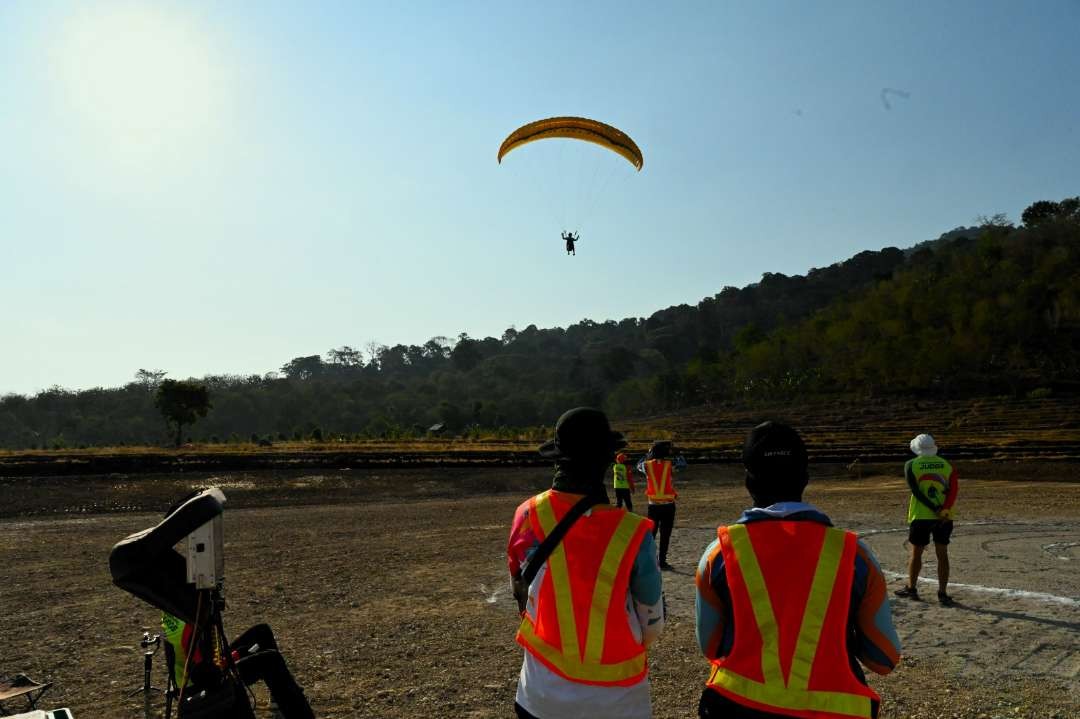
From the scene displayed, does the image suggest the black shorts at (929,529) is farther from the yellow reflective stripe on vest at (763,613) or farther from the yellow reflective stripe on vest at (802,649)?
the yellow reflective stripe on vest at (763,613)

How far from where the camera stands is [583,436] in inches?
121

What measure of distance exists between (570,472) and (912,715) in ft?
13.3

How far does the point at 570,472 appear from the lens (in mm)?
3082

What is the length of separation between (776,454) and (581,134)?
1816 cm

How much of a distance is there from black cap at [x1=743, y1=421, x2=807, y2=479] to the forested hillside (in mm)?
54171

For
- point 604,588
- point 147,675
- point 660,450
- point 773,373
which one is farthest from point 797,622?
point 773,373

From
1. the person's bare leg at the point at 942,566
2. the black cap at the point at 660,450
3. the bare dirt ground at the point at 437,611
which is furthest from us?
the black cap at the point at 660,450

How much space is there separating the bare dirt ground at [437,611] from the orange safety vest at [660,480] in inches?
43.7

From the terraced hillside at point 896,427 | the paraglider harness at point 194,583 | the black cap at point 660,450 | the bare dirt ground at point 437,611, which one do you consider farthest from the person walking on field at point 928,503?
the terraced hillside at point 896,427

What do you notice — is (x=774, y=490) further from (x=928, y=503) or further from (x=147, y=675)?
(x=928, y=503)

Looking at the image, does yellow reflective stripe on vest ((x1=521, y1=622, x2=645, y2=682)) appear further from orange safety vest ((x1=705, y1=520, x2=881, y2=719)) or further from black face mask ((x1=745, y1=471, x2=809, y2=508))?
black face mask ((x1=745, y1=471, x2=809, y2=508))

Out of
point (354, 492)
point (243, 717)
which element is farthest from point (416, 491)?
point (243, 717)

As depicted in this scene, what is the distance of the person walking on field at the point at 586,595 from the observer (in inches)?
115

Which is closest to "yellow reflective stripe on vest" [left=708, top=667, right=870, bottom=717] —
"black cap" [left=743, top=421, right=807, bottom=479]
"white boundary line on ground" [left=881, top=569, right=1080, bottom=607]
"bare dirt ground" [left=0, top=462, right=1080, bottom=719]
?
"black cap" [left=743, top=421, right=807, bottom=479]
